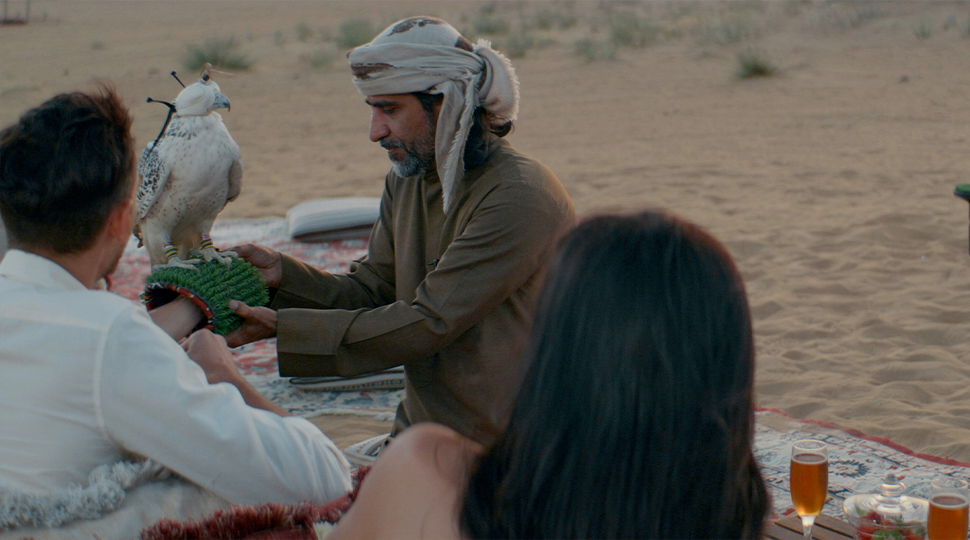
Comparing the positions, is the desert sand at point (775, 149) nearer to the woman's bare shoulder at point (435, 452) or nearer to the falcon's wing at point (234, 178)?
the woman's bare shoulder at point (435, 452)

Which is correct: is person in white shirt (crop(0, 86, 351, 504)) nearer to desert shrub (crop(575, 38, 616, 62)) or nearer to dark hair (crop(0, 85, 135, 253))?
dark hair (crop(0, 85, 135, 253))

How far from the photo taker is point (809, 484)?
1943 millimetres

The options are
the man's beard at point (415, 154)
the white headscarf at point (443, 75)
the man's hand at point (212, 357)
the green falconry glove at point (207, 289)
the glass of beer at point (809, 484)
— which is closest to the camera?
the man's hand at point (212, 357)

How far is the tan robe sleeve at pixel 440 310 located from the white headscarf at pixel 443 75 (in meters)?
0.20

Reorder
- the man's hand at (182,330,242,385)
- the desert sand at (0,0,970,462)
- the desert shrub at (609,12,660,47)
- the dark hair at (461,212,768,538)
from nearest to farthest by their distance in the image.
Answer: the dark hair at (461,212,768,538)
the man's hand at (182,330,242,385)
the desert sand at (0,0,970,462)
the desert shrub at (609,12,660,47)

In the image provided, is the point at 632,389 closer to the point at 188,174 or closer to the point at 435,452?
the point at 435,452

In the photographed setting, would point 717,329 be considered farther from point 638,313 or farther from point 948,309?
point 948,309

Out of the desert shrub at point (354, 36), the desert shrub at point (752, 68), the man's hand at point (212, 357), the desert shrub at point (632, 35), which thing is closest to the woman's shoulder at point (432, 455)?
the man's hand at point (212, 357)

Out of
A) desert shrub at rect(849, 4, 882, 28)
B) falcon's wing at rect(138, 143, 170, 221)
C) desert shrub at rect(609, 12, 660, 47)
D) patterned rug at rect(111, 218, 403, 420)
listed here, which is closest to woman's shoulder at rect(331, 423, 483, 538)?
falcon's wing at rect(138, 143, 170, 221)

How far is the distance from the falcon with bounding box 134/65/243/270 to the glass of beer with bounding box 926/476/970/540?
1787 millimetres

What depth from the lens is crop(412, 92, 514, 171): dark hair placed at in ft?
8.56

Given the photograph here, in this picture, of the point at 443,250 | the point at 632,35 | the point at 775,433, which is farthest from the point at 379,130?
the point at 632,35

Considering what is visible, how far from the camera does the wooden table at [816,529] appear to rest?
196cm

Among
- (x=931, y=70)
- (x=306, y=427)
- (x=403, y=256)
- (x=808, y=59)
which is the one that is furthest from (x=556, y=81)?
(x=306, y=427)
